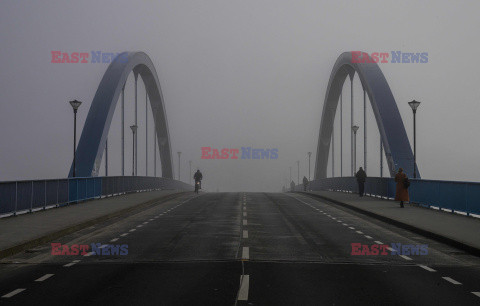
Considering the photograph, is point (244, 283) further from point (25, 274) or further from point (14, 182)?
point (14, 182)

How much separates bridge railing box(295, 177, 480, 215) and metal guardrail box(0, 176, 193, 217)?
14524mm

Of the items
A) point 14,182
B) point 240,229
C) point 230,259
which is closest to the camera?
point 230,259

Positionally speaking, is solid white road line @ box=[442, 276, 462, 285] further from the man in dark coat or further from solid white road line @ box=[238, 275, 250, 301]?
the man in dark coat

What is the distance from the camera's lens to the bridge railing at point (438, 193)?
59.8 feet

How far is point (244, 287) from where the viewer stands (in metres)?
7.70

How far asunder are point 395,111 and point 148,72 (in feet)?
80.1

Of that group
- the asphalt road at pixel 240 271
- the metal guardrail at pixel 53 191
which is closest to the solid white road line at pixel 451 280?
the asphalt road at pixel 240 271

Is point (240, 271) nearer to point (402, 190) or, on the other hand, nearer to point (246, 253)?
point (246, 253)

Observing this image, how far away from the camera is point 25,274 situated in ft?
29.3

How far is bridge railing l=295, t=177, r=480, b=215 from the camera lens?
59.8ft

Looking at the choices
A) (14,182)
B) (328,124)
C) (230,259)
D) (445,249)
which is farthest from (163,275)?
(328,124)

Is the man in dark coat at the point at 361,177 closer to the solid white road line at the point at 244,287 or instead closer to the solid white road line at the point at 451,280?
the solid white road line at the point at 451,280

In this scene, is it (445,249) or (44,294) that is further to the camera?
(445,249)

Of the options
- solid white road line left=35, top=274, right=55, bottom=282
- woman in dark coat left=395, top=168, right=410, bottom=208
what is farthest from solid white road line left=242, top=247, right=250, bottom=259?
woman in dark coat left=395, top=168, right=410, bottom=208
